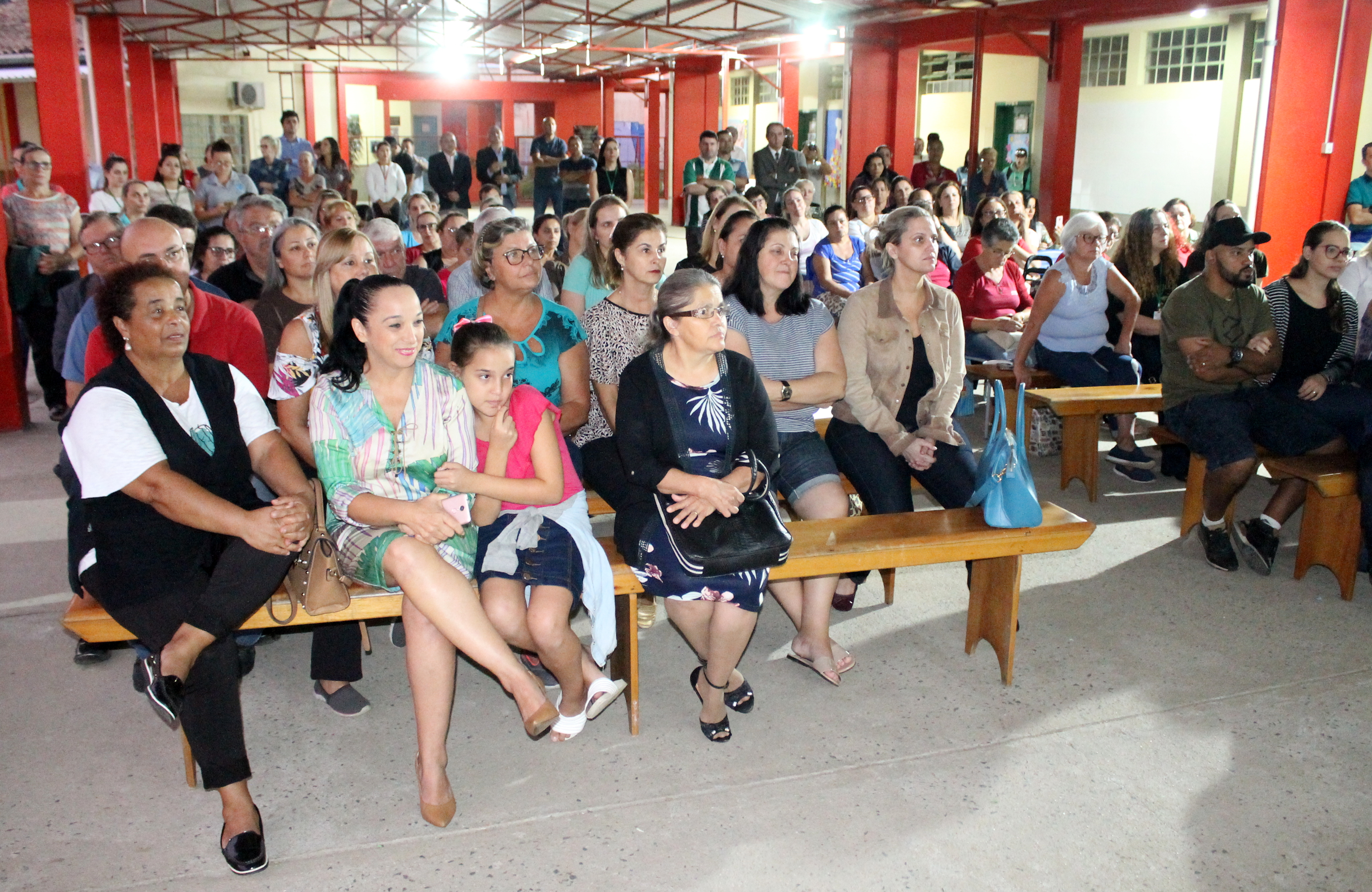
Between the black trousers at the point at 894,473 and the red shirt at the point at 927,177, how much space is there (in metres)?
8.69

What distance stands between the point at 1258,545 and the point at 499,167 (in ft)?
36.9

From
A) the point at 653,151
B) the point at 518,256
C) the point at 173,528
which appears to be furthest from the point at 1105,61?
the point at 173,528

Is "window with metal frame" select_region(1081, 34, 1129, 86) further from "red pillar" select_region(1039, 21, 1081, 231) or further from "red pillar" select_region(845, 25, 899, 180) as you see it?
"red pillar" select_region(1039, 21, 1081, 231)

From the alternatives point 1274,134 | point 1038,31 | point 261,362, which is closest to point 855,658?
point 261,362

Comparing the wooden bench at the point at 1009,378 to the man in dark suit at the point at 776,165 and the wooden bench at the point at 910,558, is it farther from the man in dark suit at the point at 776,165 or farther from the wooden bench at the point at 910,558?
the man in dark suit at the point at 776,165

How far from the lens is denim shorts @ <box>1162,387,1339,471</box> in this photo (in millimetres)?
4324

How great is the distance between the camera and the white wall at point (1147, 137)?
14.1 m

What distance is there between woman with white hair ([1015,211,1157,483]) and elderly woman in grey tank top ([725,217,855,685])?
217 centimetres

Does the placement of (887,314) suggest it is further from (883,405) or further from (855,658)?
(855,658)

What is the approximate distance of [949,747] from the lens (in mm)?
3088

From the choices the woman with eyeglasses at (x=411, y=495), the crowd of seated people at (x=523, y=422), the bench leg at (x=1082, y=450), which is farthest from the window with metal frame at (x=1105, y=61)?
the woman with eyeglasses at (x=411, y=495)

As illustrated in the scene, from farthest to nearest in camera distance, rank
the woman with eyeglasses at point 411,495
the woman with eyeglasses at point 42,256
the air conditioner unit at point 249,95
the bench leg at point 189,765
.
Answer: the air conditioner unit at point 249,95
the woman with eyeglasses at point 42,256
the bench leg at point 189,765
the woman with eyeglasses at point 411,495

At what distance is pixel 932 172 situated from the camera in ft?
39.8

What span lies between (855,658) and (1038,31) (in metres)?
11.6
